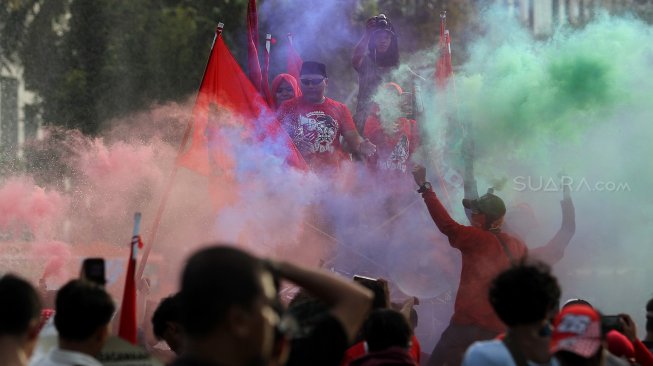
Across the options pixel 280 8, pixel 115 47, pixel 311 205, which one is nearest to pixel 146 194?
pixel 311 205

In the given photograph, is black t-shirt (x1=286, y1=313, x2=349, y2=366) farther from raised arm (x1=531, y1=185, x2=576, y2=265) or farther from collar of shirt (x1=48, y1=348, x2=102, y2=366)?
raised arm (x1=531, y1=185, x2=576, y2=265)

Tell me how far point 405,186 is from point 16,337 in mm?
6807

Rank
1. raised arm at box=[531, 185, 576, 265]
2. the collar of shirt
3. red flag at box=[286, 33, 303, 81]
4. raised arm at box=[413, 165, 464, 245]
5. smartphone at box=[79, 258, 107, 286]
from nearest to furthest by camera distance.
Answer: the collar of shirt < smartphone at box=[79, 258, 107, 286] < raised arm at box=[413, 165, 464, 245] < raised arm at box=[531, 185, 576, 265] < red flag at box=[286, 33, 303, 81]

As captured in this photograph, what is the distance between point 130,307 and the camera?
4.48 metres

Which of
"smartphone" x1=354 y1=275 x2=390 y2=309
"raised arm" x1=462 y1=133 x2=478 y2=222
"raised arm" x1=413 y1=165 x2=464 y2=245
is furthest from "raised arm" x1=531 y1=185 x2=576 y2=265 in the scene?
"raised arm" x1=462 y1=133 x2=478 y2=222

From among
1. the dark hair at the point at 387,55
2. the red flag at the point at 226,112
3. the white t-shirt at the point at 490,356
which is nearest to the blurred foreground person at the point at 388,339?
the white t-shirt at the point at 490,356

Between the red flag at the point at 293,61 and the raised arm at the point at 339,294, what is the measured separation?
7.68m

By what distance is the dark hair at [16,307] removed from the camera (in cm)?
351

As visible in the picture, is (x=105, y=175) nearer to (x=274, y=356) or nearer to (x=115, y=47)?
(x=274, y=356)

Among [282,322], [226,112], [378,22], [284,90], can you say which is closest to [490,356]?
[282,322]

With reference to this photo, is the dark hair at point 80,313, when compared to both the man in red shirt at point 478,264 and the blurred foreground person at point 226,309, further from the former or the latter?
the man in red shirt at point 478,264

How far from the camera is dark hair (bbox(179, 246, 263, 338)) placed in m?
2.60

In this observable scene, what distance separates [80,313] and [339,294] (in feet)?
3.30

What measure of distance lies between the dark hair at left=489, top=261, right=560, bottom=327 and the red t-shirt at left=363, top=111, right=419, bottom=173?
20.4 ft
